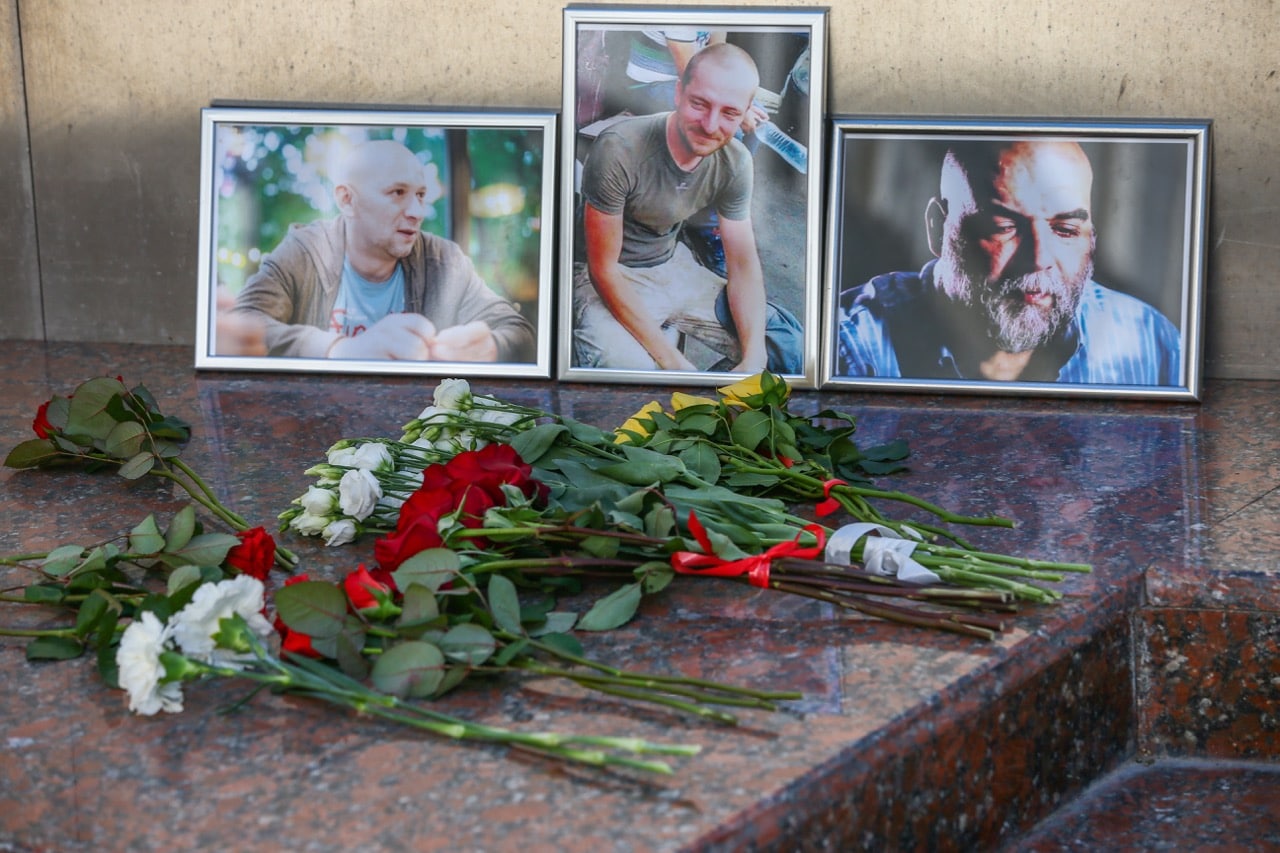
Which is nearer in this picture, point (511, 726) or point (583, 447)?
point (511, 726)

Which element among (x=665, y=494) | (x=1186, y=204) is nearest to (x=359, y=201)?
(x=665, y=494)

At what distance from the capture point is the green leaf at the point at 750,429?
1.27 meters

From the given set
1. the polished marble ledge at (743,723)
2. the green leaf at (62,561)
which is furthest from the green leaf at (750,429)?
the green leaf at (62,561)

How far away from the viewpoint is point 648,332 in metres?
1.87

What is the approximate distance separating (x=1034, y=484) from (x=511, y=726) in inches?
29.2

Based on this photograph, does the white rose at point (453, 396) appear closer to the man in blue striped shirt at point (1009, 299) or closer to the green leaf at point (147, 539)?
the green leaf at point (147, 539)

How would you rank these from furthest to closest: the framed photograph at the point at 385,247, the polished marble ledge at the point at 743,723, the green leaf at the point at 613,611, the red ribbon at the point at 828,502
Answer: the framed photograph at the point at 385,247
the red ribbon at the point at 828,502
the green leaf at the point at 613,611
the polished marble ledge at the point at 743,723

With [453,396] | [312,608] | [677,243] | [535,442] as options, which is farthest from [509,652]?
[677,243]

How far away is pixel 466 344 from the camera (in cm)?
192

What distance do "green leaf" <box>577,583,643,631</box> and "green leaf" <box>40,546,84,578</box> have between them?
408mm

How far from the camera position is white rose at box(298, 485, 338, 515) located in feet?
3.67

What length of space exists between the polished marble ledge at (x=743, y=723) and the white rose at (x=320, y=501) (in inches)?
1.8

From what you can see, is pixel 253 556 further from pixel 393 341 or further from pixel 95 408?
pixel 393 341

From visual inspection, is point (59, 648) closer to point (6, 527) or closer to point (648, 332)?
point (6, 527)
